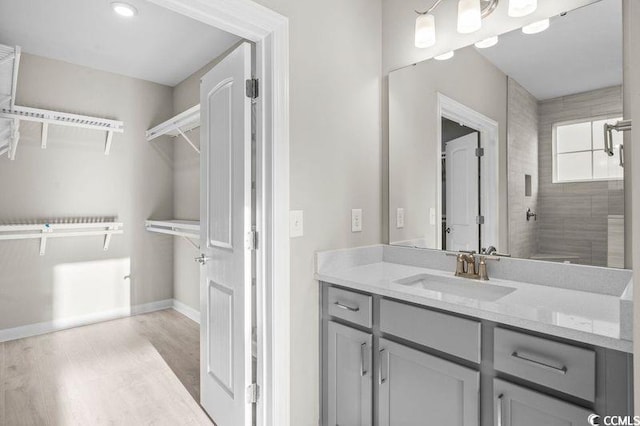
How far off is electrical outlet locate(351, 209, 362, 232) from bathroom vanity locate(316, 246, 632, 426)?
16cm

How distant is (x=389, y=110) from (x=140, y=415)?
2.38m

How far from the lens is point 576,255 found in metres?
1.46

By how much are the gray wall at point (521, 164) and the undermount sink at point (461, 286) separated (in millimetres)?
220

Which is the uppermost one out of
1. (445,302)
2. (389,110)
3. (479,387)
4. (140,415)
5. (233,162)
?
(389,110)

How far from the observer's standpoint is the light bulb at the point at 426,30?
180cm

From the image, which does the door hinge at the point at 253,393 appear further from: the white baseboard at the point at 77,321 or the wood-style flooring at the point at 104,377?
the white baseboard at the point at 77,321

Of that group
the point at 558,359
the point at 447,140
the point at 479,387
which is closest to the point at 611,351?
the point at 558,359

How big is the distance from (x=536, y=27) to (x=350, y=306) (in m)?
1.52

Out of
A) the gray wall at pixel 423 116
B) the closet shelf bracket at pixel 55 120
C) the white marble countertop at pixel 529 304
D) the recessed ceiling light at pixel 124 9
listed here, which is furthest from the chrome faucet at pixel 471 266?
the closet shelf bracket at pixel 55 120

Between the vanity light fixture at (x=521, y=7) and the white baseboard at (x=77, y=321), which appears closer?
the vanity light fixture at (x=521, y=7)

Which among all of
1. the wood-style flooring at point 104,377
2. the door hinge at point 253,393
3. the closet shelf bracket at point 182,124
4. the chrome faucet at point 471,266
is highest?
the closet shelf bracket at point 182,124

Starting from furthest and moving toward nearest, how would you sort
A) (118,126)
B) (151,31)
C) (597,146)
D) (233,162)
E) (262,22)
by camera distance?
(118,126)
(151,31)
(233,162)
(262,22)
(597,146)

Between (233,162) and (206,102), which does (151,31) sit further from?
(233,162)

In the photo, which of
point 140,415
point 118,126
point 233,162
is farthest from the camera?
point 118,126
